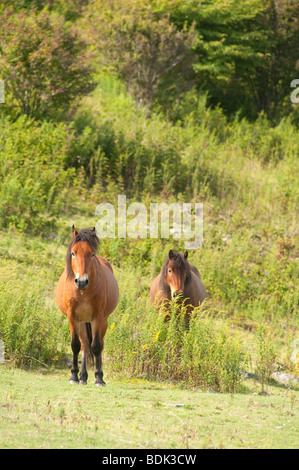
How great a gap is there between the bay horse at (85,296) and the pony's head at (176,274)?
1114 mm

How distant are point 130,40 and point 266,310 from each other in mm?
10045

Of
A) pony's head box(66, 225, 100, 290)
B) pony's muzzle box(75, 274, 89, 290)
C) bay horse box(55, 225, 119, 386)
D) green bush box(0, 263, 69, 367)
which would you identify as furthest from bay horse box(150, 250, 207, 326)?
pony's muzzle box(75, 274, 89, 290)

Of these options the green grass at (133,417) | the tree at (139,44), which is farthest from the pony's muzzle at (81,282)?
the tree at (139,44)

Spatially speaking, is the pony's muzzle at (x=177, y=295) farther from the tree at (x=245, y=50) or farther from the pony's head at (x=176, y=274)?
the tree at (x=245, y=50)

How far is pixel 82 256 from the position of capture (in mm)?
7852

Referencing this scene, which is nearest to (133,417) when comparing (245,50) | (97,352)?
(97,352)

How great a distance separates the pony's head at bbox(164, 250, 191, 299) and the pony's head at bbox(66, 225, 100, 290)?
2.00 m

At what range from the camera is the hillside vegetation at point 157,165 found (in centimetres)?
1051

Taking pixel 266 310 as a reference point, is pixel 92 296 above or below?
above

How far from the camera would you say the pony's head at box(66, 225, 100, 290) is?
25.3 feet

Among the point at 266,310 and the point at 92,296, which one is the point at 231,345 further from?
the point at 266,310

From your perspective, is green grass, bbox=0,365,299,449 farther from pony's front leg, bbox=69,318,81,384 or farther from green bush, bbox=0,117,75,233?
green bush, bbox=0,117,75,233

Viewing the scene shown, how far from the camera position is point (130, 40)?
21391mm
